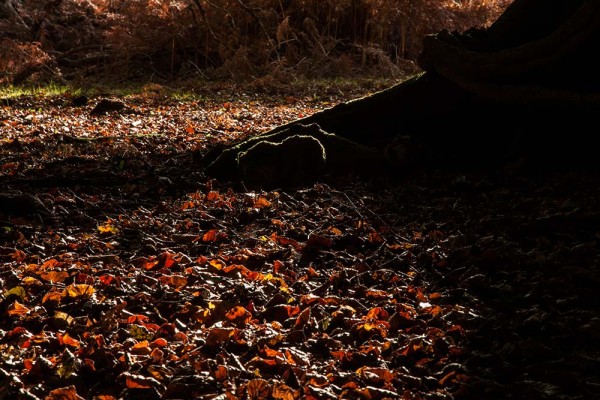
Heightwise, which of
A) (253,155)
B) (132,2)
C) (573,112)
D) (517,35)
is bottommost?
(253,155)

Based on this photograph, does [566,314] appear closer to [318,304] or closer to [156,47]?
[318,304]

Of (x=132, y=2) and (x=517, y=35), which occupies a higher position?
(x=132, y=2)

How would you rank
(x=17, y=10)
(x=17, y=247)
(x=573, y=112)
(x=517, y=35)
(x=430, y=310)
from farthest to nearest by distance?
(x=17, y=10), (x=517, y=35), (x=573, y=112), (x=17, y=247), (x=430, y=310)

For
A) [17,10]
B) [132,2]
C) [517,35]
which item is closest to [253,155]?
[517,35]

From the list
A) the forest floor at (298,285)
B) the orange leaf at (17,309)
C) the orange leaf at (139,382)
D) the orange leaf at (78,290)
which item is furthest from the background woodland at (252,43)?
the orange leaf at (139,382)

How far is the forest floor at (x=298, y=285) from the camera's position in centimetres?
235

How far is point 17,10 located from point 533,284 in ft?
51.4

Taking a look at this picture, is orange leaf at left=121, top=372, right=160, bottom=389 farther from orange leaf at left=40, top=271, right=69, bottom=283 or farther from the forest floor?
orange leaf at left=40, top=271, right=69, bottom=283

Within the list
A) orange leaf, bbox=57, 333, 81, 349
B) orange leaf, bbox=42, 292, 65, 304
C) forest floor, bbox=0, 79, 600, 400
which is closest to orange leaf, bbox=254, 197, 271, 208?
forest floor, bbox=0, 79, 600, 400

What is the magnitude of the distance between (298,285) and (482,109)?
8.42 feet

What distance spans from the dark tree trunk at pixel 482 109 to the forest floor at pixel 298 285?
215mm

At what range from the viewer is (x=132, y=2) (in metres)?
14.1

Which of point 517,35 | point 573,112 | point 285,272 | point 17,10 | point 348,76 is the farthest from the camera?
point 17,10

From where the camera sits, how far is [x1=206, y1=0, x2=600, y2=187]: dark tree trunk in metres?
4.55
